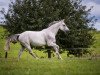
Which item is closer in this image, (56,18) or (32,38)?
(32,38)

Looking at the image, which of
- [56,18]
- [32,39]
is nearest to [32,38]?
[32,39]

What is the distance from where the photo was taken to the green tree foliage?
3572 cm

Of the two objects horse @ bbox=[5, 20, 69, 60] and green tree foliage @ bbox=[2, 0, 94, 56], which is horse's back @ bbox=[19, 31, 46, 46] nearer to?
horse @ bbox=[5, 20, 69, 60]

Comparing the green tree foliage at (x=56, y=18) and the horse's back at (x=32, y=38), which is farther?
the green tree foliage at (x=56, y=18)

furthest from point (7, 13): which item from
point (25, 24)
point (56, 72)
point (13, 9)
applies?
point (56, 72)

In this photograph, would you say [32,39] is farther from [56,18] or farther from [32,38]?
[56,18]

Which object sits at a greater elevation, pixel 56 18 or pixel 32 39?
pixel 56 18

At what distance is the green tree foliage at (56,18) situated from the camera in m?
35.7

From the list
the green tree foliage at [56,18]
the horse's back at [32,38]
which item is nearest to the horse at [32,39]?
the horse's back at [32,38]

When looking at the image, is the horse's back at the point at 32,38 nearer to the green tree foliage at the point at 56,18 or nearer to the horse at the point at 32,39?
the horse at the point at 32,39

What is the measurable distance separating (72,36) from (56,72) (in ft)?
73.3

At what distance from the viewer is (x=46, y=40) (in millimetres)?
24094

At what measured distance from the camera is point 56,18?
35.4 m

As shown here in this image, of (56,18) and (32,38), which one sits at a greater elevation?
(56,18)
